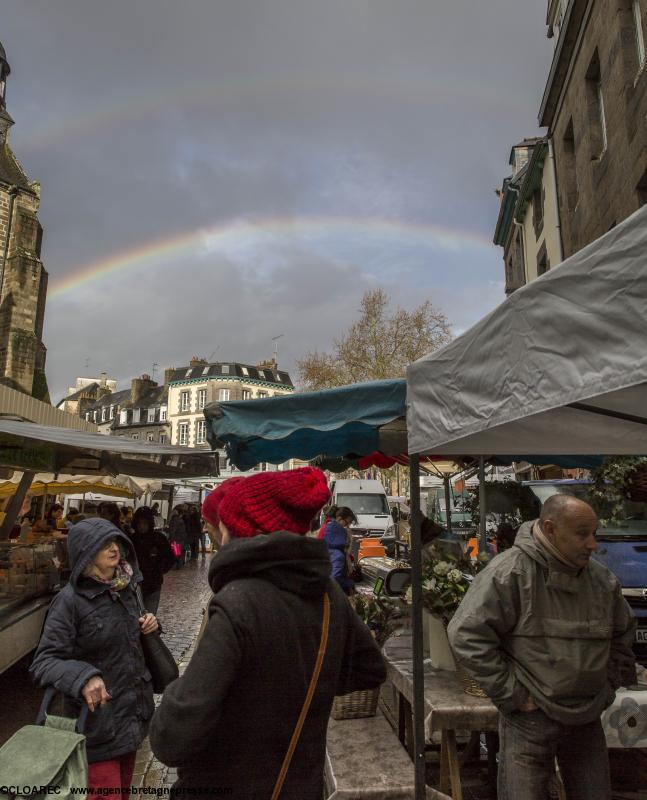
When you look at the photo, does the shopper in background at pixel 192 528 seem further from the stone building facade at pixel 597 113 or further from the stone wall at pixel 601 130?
the stone building facade at pixel 597 113

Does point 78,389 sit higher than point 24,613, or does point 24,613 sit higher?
Answer: point 78,389

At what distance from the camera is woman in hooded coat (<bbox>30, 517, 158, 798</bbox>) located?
2.73 meters

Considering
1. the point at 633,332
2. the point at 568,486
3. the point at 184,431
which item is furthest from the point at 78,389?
the point at 633,332

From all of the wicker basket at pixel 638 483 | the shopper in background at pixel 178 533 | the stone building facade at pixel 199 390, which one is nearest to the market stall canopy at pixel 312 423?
the wicker basket at pixel 638 483

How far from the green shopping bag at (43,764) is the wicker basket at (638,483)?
633cm

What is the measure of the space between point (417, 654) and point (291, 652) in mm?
1859

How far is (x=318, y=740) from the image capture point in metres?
1.71

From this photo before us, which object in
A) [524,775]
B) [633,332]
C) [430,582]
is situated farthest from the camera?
[430,582]

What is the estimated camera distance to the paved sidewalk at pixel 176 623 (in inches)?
175

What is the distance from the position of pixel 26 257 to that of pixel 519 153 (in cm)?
2243

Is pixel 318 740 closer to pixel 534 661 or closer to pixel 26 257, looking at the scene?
pixel 534 661

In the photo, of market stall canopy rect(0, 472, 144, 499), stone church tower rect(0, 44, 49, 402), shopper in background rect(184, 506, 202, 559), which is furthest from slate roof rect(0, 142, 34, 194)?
market stall canopy rect(0, 472, 144, 499)

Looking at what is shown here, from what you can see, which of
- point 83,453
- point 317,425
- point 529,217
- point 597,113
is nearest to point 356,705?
point 317,425

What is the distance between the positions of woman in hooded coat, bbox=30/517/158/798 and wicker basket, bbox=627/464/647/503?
5854 mm
